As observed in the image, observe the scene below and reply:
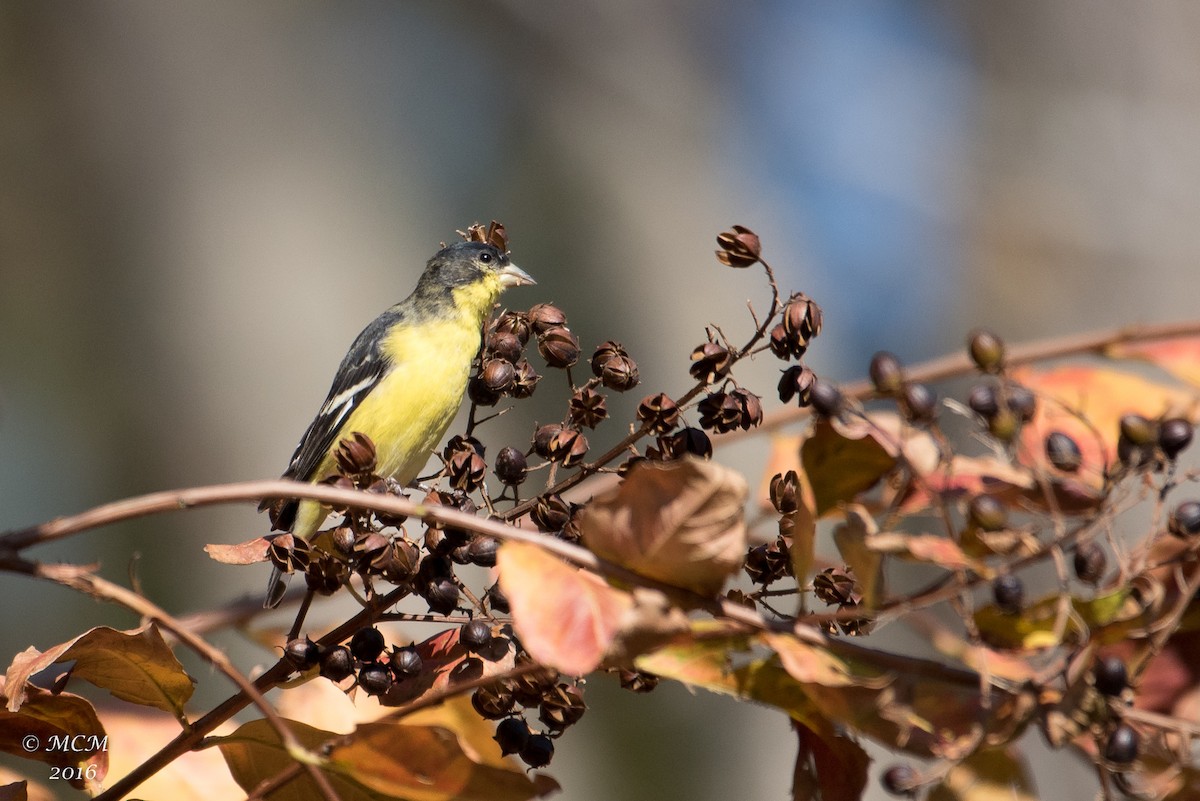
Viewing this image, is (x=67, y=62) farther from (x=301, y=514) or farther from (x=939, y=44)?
(x=939, y=44)

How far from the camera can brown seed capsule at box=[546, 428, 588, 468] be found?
199 cm

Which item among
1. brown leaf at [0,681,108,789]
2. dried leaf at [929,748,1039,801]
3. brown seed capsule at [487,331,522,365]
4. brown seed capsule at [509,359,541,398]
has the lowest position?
dried leaf at [929,748,1039,801]

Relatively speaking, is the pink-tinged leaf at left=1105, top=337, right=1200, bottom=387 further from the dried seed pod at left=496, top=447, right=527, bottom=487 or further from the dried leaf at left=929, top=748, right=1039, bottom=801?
the dried seed pod at left=496, top=447, right=527, bottom=487

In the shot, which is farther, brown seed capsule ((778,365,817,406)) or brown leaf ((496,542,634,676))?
brown seed capsule ((778,365,817,406))

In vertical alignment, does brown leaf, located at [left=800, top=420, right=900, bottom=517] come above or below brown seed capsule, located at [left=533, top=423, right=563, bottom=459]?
below

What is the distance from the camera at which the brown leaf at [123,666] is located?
165cm

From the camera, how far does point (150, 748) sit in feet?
6.72

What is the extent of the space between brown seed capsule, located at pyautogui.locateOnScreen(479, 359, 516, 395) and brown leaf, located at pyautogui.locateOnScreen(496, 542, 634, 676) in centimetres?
76

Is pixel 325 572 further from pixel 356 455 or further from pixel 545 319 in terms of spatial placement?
pixel 545 319

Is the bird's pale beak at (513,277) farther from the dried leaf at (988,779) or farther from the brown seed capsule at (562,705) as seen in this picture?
the dried leaf at (988,779)

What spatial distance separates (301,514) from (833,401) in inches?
128

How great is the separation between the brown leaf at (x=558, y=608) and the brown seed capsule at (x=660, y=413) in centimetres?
45

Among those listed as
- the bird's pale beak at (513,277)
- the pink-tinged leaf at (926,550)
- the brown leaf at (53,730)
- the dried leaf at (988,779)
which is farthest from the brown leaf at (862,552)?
the bird's pale beak at (513,277)

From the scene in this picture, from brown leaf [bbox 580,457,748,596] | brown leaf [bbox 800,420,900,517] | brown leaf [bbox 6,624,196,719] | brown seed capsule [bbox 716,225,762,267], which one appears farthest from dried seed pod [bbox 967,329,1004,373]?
brown leaf [bbox 6,624,196,719]
